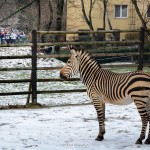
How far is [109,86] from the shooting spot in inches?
274

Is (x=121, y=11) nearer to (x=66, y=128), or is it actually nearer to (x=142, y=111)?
(x=66, y=128)

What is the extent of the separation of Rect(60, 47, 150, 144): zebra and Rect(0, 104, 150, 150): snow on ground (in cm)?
33

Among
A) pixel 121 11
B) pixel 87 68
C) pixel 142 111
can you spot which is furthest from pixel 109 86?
pixel 121 11

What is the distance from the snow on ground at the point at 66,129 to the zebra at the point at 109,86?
335mm

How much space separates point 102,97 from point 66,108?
119 inches

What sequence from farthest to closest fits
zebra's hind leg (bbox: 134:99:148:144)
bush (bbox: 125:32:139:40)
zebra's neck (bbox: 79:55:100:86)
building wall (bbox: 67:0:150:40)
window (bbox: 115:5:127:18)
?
window (bbox: 115:5:127:18) → building wall (bbox: 67:0:150:40) → bush (bbox: 125:32:139:40) → zebra's neck (bbox: 79:55:100:86) → zebra's hind leg (bbox: 134:99:148:144)

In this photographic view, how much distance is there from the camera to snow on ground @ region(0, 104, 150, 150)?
6.66m

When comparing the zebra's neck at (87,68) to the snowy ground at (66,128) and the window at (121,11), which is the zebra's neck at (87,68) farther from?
the window at (121,11)

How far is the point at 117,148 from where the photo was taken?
254 inches

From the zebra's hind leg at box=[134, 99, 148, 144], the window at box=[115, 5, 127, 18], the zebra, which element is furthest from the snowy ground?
the window at box=[115, 5, 127, 18]

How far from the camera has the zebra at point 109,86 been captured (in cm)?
651

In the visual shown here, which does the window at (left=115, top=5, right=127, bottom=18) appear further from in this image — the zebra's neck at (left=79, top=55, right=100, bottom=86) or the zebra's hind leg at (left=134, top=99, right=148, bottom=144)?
the zebra's hind leg at (left=134, top=99, right=148, bottom=144)

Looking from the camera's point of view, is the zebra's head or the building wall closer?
the zebra's head

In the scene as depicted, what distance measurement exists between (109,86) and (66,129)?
1.32 m
